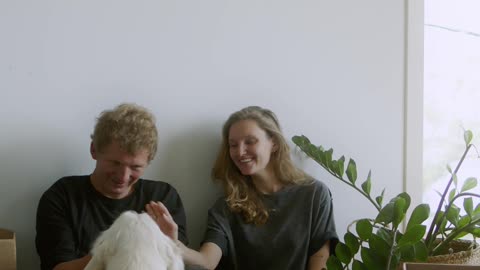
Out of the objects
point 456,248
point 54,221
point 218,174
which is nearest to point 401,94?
point 456,248

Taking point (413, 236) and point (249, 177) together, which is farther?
point (249, 177)

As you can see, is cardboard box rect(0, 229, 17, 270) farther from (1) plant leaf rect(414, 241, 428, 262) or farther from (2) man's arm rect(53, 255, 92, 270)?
(1) plant leaf rect(414, 241, 428, 262)

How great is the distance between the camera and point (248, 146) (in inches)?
84.5

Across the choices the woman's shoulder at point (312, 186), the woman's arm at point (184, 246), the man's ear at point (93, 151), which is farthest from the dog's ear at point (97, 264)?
the woman's shoulder at point (312, 186)

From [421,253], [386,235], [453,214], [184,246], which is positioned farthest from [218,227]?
[453,214]

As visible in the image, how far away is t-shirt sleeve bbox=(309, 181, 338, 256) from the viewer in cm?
217

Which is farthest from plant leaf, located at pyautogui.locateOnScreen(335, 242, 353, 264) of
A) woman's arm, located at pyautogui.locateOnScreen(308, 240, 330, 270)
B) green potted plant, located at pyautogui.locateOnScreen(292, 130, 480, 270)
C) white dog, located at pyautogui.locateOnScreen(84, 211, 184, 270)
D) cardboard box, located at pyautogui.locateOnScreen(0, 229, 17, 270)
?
cardboard box, located at pyautogui.locateOnScreen(0, 229, 17, 270)

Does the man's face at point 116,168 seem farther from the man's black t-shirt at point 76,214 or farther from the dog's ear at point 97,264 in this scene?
the dog's ear at point 97,264

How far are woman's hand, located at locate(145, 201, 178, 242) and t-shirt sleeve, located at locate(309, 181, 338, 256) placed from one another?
0.78 meters

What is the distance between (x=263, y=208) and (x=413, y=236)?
0.62m

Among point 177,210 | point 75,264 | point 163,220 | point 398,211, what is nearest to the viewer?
point 163,220

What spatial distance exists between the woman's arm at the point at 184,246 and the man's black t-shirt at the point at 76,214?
0.09 metres

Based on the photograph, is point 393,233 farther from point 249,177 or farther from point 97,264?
point 97,264

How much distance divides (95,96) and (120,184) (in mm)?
359
